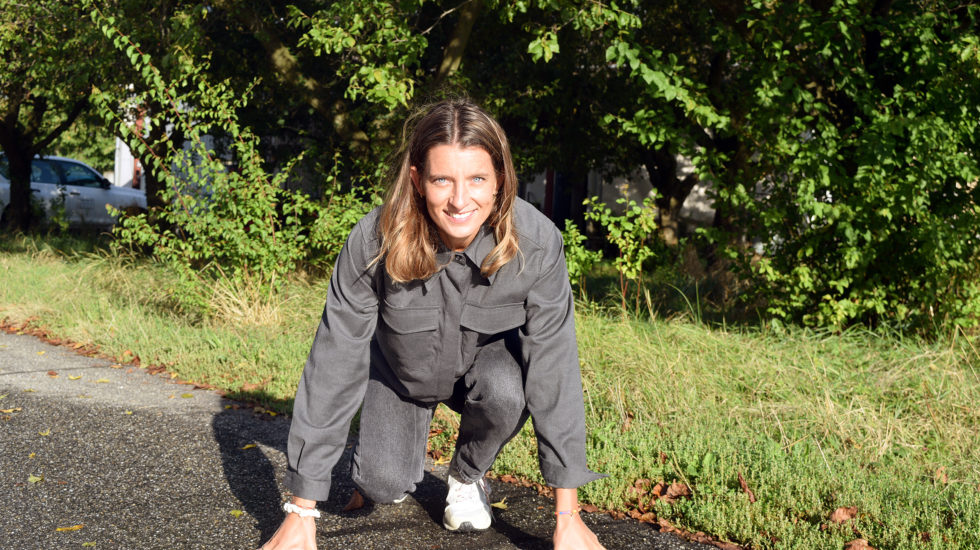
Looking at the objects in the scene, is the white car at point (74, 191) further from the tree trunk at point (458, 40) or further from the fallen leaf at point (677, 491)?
A: the fallen leaf at point (677, 491)

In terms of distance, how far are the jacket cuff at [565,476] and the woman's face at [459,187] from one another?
0.80 meters

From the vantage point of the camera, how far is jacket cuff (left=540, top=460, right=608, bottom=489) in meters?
2.84

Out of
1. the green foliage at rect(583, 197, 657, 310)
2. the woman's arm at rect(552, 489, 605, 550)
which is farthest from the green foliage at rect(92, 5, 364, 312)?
the woman's arm at rect(552, 489, 605, 550)

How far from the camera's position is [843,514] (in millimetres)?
3305

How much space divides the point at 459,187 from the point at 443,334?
535mm

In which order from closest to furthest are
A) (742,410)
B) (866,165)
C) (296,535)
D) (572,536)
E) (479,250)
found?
1. (296,535)
2. (572,536)
3. (479,250)
4. (742,410)
5. (866,165)

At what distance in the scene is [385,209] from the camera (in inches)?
113

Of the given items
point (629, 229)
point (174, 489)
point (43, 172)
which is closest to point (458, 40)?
point (629, 229)

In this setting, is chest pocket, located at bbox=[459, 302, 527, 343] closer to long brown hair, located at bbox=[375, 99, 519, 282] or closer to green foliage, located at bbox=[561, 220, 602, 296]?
long brown hair, located at bbox=[375, 99, 519, 282]

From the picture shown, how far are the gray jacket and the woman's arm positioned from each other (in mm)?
43

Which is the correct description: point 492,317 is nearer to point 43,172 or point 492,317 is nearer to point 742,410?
point 742,410

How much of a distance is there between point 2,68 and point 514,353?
9218mm

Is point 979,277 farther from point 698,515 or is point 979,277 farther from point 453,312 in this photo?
point 453,312

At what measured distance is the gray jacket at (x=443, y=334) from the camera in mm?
2768
